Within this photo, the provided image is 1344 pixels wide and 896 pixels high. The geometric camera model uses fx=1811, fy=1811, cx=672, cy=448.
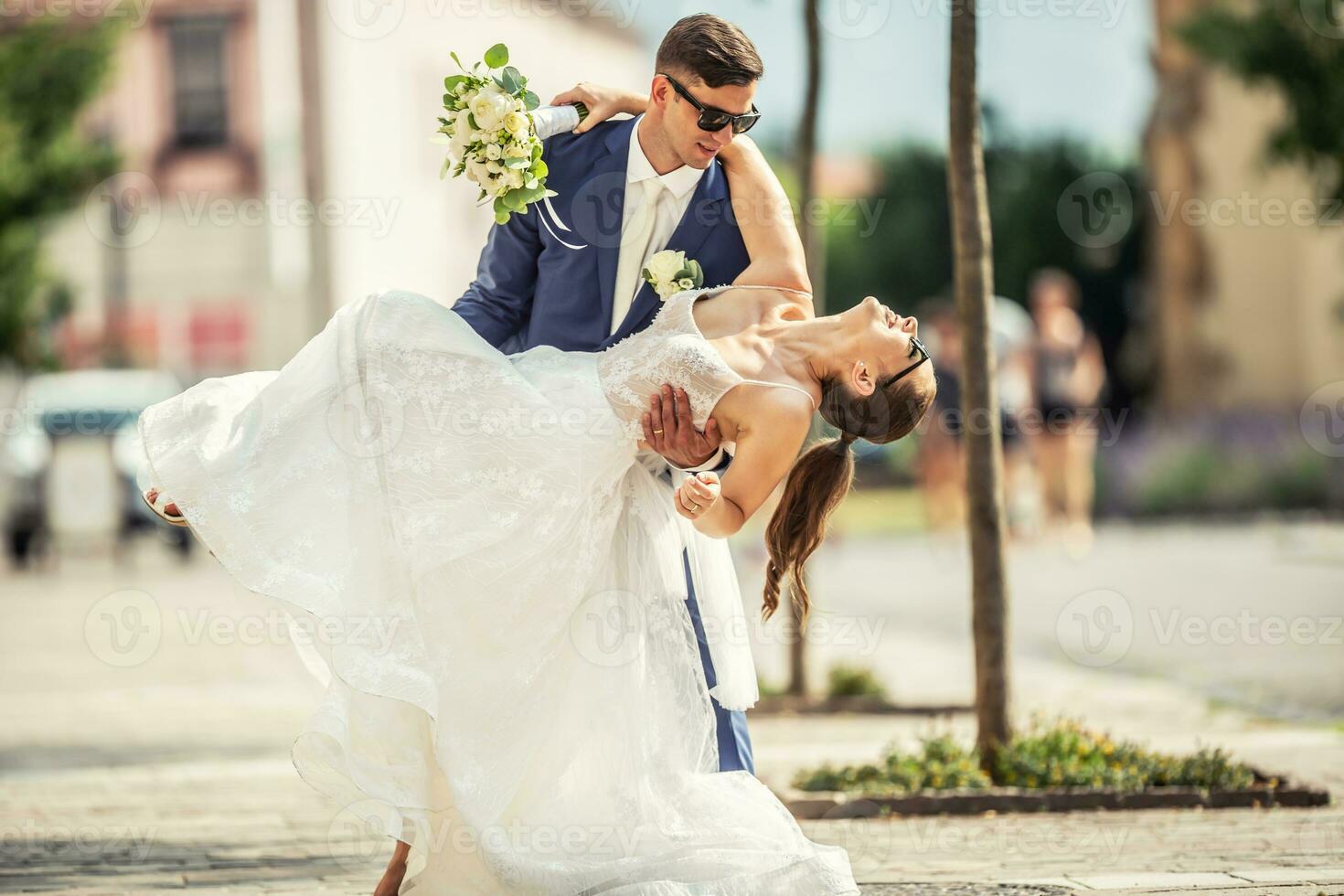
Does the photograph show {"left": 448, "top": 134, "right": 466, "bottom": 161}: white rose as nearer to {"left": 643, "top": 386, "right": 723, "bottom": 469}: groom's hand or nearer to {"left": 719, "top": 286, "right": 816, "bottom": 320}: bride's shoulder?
{"left": 719, "top": 286, "right": 816, "bottom": 320}: bride's shoulder

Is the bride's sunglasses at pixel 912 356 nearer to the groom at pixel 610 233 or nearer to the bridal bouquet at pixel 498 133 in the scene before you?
the groom at pixel 610 233

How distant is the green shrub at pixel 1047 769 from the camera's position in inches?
261

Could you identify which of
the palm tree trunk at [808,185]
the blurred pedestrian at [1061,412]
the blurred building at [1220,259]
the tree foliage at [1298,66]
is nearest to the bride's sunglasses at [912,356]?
the palm tree trunk at [808,185]

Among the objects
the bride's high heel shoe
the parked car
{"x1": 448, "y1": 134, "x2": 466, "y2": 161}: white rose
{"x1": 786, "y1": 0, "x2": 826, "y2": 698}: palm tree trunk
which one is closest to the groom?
{"x1": 448, "y1": 134, "x2": 466, "y2": 161}: white rose

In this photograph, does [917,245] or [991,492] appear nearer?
[991,492]

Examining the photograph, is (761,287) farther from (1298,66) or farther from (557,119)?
(1298,66)

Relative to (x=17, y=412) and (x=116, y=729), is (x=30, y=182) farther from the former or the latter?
(x=116, y=729)

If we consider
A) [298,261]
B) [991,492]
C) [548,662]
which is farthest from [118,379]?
[548,662]

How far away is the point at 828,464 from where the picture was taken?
494cm

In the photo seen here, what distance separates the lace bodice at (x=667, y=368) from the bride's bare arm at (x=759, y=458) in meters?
0.12

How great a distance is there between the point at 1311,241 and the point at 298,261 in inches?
778

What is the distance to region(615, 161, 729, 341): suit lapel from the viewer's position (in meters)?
5.18

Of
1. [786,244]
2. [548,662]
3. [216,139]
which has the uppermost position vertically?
[216,139]

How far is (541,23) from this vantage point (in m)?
38.2
